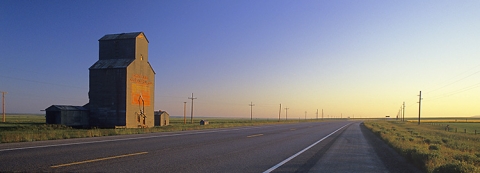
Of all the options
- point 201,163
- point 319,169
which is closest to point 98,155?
point 201,163

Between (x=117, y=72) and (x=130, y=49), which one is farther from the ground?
(x=130, y=49)

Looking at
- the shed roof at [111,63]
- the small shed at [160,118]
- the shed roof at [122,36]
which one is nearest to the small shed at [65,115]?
the shed roof at [111,63]

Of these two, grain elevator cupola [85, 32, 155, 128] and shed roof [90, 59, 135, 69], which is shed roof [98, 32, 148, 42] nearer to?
grain elevator cupola [85, 32, 155, 128]

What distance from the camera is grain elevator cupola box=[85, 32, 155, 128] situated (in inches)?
1571

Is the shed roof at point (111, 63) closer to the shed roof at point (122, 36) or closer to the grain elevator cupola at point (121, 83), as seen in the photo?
the grain elevator cupola at point (121, 83)

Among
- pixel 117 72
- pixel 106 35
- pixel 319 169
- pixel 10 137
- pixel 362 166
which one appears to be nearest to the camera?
pixel 319 169

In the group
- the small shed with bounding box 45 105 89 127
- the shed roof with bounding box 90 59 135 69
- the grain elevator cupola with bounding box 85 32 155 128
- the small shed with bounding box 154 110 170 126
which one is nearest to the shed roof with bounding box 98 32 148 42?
the grain elevator cupola with bounding box 85 32 155 128

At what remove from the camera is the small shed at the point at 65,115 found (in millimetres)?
37781

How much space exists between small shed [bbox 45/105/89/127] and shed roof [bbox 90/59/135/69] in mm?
5502

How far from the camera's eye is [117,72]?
132 ft

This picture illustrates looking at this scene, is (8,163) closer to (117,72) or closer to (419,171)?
(419,171)

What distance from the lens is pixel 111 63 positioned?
41.5 metres

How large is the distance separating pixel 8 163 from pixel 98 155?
2507 mm

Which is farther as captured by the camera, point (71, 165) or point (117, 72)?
point (117, 72)
